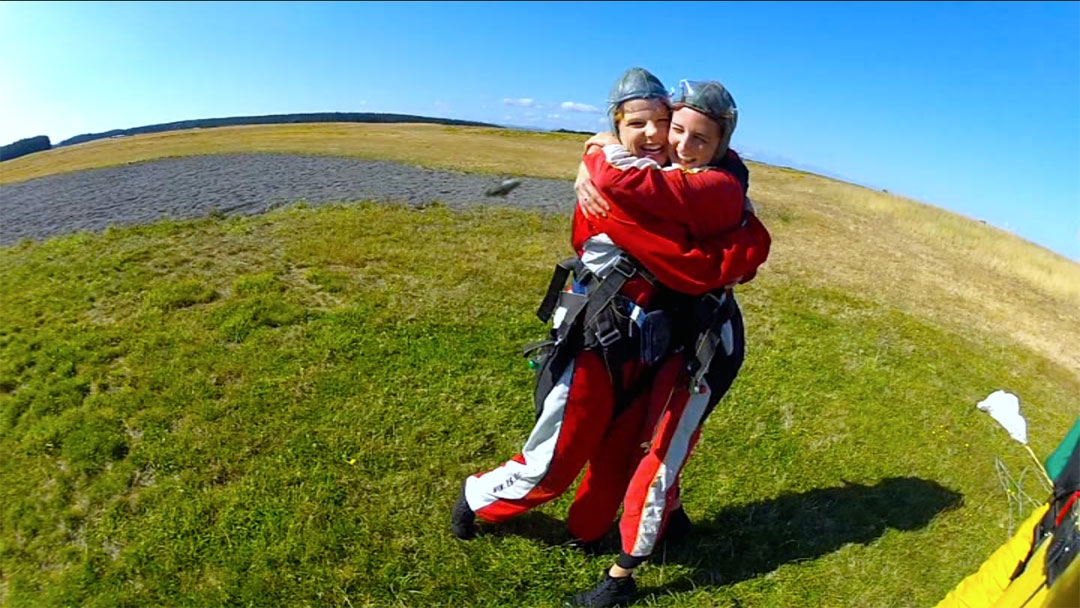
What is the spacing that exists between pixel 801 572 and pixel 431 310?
15.8 feet

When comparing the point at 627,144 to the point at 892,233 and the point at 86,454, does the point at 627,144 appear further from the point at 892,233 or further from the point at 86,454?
the point at 892,233

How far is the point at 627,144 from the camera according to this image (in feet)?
11.6

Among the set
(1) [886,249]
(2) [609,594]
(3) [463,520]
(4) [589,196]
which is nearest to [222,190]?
(3) [463,520]

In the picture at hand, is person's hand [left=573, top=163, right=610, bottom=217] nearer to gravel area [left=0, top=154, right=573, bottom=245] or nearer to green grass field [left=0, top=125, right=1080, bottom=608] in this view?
green grass field [left=0, top=125, right=1080, bottom=608]

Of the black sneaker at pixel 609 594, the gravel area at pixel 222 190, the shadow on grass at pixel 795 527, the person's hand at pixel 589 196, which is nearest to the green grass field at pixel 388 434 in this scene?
the shadow on grass at pixel 795 527

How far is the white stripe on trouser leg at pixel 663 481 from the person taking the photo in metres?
3.96

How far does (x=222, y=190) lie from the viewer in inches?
517

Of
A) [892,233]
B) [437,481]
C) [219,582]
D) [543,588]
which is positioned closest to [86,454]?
[219,582]

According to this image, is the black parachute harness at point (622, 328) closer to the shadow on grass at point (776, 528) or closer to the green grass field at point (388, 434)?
the shadow on grass at point (776, 528)

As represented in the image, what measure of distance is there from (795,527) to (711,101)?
345cm

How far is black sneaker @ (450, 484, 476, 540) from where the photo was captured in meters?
4.56

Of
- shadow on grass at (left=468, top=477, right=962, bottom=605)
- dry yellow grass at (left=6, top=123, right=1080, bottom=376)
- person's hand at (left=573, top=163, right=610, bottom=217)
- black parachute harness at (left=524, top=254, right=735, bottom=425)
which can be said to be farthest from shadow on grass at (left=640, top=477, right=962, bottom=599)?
dry yellow grass at (left=6, top=123, right=1080, bottom=376)

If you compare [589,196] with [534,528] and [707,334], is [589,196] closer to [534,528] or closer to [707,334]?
[707,334]

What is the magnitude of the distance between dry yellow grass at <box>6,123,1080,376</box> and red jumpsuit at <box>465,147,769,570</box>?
24.4 feet
